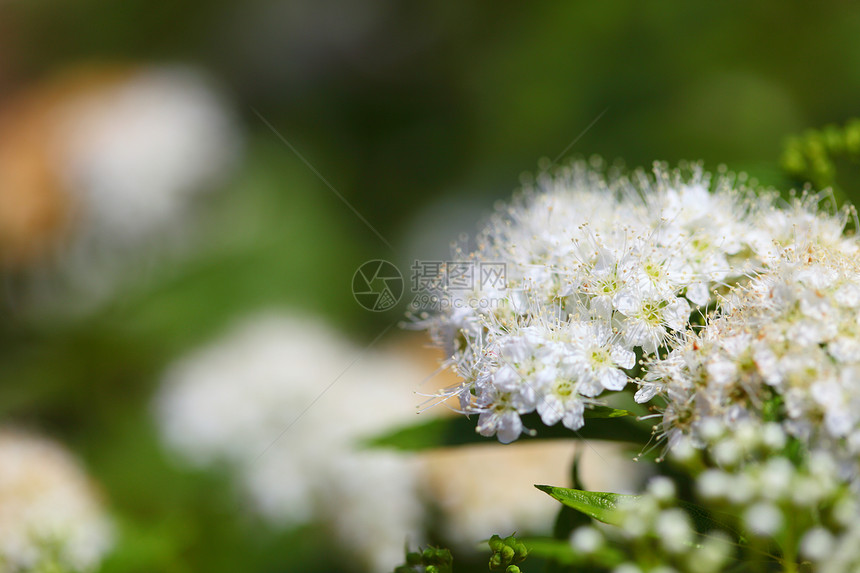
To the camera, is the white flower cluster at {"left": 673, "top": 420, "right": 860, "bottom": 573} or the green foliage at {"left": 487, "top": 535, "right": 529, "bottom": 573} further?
the green foliage at {"left": 487, "top": 535, "right": 529, "bottom": 573}

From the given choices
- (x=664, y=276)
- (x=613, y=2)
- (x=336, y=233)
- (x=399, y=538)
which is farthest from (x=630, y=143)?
(x=664, y=276)

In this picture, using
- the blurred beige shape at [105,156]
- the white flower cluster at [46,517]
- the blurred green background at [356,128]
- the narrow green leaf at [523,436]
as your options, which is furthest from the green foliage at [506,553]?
the blurred beige shape at [105,156]

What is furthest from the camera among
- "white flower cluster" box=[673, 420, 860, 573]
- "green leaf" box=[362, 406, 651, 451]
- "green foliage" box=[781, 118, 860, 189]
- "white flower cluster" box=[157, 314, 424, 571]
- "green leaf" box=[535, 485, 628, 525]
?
"white flower cluster" box=[157, 314, 424, 571]

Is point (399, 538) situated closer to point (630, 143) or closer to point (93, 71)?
point (630, 143)

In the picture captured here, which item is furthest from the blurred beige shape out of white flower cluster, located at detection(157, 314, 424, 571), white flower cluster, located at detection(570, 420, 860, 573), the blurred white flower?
white flower cluster, located at detection(570, 420, 860, 573)

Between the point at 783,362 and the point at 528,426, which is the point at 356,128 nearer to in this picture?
the point at 528,426

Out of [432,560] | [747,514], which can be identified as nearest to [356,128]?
[432,560]

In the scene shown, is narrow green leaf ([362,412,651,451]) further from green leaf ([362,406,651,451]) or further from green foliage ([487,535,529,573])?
A: green foliage ([487,535,529,573])
